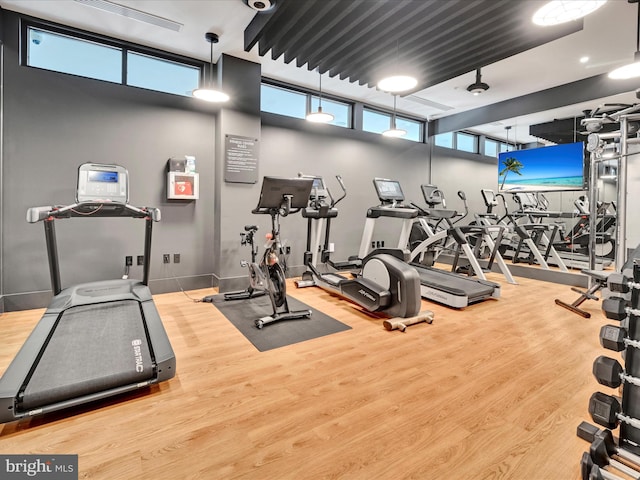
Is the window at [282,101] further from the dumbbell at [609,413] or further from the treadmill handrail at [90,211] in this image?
the dumbbell at [609,413]

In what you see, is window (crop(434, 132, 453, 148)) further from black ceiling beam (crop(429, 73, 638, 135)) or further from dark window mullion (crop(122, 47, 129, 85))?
dark window mullion (crop(122, 47, 129, 85))

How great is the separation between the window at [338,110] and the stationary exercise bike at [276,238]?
10.9ft

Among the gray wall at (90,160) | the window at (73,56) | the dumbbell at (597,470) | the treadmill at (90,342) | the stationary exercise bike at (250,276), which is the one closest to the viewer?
the dumbbell at (597,470)

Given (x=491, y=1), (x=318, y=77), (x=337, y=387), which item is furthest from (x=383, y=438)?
(x=318, y=77)

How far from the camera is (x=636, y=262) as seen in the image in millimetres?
A: 1454

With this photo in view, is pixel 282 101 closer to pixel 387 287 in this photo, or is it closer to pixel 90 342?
pixel 387 287

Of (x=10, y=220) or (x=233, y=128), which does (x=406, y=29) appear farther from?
(x=10, y=220)

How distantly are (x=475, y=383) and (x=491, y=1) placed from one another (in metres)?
3.47

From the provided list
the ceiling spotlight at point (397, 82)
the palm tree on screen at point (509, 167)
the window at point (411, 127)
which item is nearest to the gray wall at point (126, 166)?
the ceiling spotlight at point (397, 82)

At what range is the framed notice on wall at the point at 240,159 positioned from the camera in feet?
15.4

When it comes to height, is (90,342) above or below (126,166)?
below

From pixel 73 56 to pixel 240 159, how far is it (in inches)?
92.2

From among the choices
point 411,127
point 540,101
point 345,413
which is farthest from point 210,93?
point 540,101

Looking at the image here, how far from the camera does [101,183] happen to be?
331 cm
